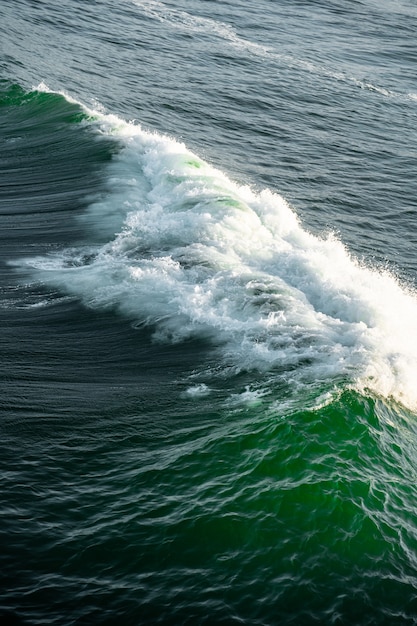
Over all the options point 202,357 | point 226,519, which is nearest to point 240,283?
point 202,357

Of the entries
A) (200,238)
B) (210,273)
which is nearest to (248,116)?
(200,238)

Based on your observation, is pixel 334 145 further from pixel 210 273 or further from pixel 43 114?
pixel 210 273

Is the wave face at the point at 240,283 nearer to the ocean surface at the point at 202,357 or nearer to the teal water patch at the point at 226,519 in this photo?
the ocean surface at the point at 202,357

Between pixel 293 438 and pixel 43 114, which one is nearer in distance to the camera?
pixel 293 438

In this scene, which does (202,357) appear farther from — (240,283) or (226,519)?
(226,519)

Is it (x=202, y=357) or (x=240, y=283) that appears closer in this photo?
(x=202, y=357)

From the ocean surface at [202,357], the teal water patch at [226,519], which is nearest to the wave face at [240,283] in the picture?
the ocean surface at [202,357]
